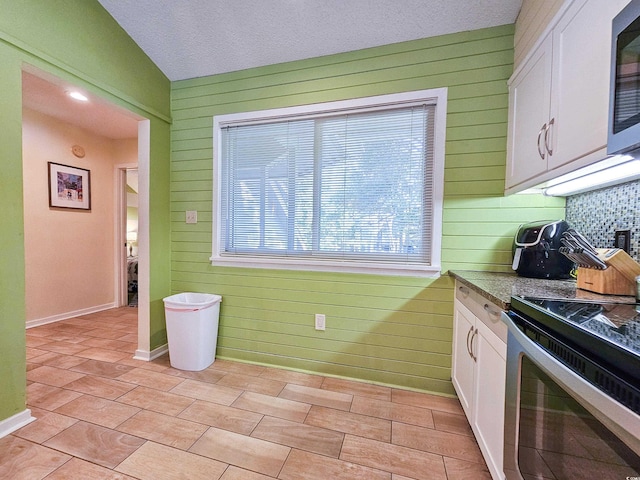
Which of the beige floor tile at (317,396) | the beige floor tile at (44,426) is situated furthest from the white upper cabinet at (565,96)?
the beige floor tile at (44,426)

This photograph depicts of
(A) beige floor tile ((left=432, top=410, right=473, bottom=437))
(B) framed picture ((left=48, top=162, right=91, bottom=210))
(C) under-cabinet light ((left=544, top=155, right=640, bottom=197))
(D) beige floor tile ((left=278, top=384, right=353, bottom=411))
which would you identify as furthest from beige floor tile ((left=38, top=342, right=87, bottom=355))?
(C) under-cabinet light ((left=544, top=155, right=640, bottom=197))

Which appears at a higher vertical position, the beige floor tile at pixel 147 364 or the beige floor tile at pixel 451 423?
the beige floor tile at pixel 451 423

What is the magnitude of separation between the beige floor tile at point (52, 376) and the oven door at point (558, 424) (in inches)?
112

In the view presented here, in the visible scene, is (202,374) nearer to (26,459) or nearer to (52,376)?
(26,459)

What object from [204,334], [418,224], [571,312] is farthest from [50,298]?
[571,312]

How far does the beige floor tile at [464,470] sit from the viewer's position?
132 cm

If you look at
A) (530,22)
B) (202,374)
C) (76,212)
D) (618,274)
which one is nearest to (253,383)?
(202,374)

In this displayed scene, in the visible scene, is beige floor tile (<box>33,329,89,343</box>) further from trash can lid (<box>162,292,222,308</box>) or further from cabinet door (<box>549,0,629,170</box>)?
cabinet door (<box>549,0,629,170</box>)

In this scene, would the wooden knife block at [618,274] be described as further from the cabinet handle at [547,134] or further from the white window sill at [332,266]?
the white window sill at [332,266]

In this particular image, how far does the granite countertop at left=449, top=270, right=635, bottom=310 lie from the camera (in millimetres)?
1109

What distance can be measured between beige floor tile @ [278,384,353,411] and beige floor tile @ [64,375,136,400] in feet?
3.81

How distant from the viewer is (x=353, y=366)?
7.18 ft

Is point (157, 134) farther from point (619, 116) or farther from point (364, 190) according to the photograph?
point (619, 116)

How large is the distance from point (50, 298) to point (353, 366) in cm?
380
